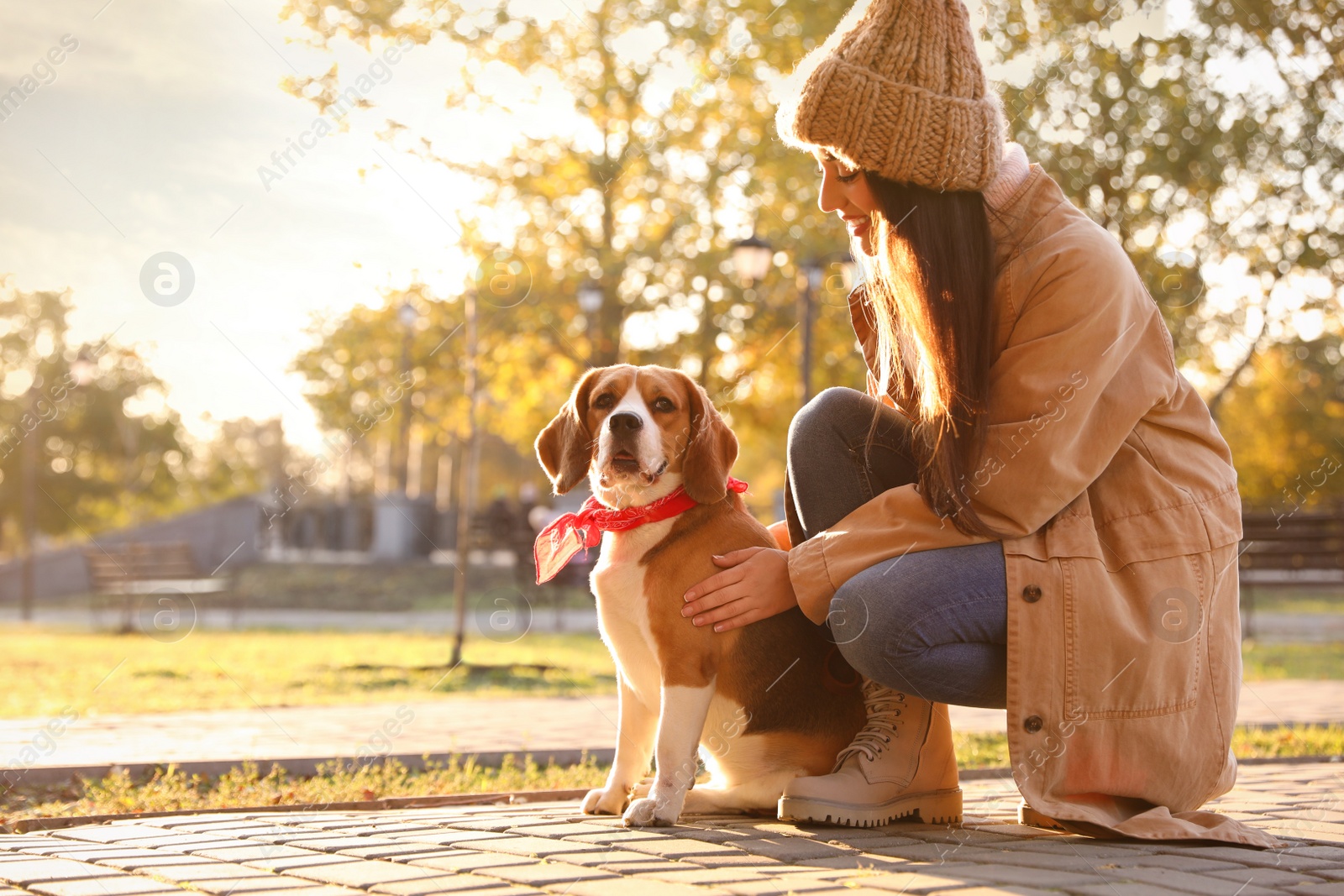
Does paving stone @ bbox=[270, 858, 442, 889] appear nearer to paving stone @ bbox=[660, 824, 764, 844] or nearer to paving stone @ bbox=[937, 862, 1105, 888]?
paving stone @ bbox=[660, 824, 764, 844]

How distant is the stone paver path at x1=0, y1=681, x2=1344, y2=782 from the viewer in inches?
220

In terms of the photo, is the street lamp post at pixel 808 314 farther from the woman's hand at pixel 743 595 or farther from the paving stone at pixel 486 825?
the paving stone at pixel 486 825

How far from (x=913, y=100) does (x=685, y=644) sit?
1.73 meters

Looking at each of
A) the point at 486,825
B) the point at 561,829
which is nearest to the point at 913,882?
the point at 561,829

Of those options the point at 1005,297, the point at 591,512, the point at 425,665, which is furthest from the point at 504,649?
the point at 1005,297

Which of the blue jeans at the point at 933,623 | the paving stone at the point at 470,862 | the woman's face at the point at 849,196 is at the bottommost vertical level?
the paving stone at the point at 470,862

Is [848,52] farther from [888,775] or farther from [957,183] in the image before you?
[888,775]

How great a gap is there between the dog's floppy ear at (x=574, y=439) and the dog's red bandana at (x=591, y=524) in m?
0.12

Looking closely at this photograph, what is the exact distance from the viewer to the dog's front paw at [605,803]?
12.7 feet

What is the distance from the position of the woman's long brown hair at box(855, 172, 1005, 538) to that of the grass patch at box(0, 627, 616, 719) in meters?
6.13

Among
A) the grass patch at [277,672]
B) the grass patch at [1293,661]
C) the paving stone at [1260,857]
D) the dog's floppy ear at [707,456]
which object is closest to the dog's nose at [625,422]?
the dog's floppy ear at [707,456]

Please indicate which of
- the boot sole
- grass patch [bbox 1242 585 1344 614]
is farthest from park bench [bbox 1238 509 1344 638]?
the boot sole

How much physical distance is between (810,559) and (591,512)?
2.73ft

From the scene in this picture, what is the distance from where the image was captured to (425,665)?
11133 millimetres
